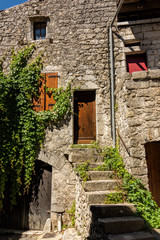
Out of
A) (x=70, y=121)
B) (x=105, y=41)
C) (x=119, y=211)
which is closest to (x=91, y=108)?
(x=70, y=121)

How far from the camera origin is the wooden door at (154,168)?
4.27 m

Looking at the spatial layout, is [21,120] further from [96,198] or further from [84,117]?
[96,198]

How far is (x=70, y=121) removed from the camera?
5164 millimetres

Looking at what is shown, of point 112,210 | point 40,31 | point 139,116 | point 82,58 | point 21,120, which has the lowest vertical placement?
point 112,210

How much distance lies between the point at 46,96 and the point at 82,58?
1691 mm

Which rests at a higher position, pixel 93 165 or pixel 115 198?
pixel 93 165

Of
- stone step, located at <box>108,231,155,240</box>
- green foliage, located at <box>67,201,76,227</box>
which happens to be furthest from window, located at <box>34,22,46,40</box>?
stone step, located at <box>108,231,155,240</box>

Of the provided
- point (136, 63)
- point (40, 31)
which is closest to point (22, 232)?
point (136, 63)

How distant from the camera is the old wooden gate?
508 cm

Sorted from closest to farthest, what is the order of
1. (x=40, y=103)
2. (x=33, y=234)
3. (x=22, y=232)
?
1. (x=33, y=234)
2. (x=22, y=232)
3. (x=40, y=103)

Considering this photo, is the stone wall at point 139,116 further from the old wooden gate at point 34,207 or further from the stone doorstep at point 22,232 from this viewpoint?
the stone doorstep at point 22,232

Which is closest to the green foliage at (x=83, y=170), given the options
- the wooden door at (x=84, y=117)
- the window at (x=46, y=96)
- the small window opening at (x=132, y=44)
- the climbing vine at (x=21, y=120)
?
the wooden door at (x=84, y=117)

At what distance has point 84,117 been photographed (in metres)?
5.39

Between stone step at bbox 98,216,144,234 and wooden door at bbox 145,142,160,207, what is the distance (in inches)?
71.9
